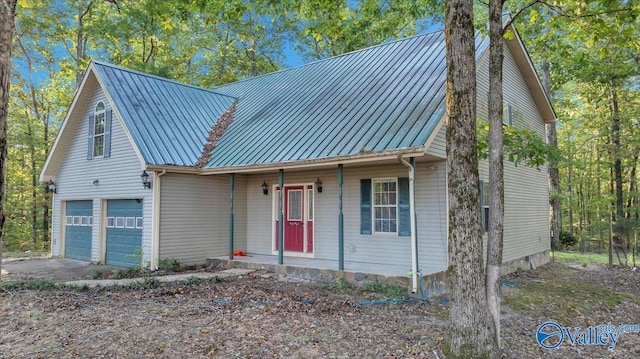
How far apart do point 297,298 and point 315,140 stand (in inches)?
160

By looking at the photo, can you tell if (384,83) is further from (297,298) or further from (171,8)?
(297,298)

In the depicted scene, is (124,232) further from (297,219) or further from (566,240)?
(566,240)

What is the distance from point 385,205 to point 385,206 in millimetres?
24

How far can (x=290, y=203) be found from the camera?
1197 cm

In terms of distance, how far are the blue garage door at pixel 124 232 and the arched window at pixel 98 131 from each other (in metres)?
1.66

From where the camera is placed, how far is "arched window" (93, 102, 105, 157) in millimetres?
12648

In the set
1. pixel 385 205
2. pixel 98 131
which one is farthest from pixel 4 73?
pixel 98 131

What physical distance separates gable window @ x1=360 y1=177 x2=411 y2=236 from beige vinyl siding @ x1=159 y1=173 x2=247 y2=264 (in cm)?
429

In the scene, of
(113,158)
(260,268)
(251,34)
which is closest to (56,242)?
(113,158)

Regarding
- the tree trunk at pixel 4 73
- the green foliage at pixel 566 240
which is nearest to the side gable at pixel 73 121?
the tree trunk at pixel 4 73

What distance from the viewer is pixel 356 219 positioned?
10500 millimetres

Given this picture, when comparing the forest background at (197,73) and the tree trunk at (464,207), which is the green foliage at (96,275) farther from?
the forest background at (197,73)

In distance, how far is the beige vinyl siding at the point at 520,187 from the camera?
11258mm

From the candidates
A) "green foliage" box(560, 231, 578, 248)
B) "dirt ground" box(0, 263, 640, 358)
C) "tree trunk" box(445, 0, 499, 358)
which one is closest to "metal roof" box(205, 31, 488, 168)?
"tree trunk" box(445, 0, 499, 358)
